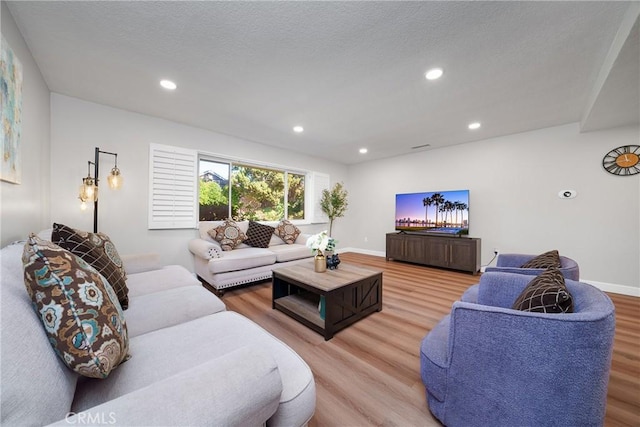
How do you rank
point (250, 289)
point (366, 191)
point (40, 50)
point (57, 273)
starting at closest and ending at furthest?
point (57, 273) < point (40, 50) < point (250, 289) < point (366, 191)

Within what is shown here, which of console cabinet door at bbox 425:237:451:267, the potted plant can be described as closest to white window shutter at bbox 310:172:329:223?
the potted plant

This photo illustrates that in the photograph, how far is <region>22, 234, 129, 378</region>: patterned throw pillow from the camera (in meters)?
0.70

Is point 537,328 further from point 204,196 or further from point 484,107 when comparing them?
point 204,196

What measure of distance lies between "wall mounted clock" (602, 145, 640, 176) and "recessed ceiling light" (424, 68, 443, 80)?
2.99 metres

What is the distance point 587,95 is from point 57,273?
4543 millimetres

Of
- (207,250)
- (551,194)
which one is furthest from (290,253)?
(551,194)

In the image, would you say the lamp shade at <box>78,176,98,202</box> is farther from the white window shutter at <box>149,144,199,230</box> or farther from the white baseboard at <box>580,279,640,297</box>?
the white baseboard at <box>580,279,640,297</box>

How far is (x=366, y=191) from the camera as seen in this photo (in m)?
5.91

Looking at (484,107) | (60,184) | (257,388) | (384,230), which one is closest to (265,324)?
(257,388)

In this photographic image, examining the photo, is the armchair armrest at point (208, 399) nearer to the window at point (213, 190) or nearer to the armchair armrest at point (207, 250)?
the armchair armrest at point (207, 250)

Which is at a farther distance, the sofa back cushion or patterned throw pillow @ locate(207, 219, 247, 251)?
patterned throw pillow @ locate(207, 219, 247, 251)

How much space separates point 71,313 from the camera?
2.37 feet

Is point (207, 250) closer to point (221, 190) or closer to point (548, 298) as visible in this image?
point (221, 190)

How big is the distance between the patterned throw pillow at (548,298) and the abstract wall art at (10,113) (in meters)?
2.86
